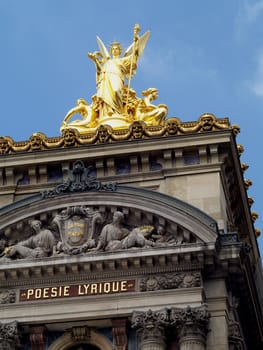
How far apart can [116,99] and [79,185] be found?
6.07m

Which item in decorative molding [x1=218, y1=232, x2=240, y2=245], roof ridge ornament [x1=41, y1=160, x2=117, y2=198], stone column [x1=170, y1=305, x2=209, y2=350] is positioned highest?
roof ridge ornament [x1=41, y1=160, x2=117, y2=198]

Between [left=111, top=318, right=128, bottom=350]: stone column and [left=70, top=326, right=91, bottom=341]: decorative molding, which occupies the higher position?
[left=70, top=326, right=91, bottom=341]: decorative molding

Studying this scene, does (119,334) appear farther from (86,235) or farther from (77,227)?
(77,227)

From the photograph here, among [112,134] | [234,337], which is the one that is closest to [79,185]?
[112,134]

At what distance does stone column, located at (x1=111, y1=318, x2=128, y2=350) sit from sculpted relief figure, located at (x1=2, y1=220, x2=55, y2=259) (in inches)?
127

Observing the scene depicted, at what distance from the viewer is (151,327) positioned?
32.0m

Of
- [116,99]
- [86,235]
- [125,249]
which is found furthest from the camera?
[116,99]

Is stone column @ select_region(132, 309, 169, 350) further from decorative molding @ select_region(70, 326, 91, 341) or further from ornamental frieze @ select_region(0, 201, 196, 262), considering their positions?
ornamental frieze @ select_region(0, 201, 196, 262)

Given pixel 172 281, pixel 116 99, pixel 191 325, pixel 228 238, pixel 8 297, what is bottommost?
pixel 191 325

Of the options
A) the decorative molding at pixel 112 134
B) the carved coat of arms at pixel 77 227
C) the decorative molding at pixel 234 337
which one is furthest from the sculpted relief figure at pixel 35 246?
the decorative molding at pixel 234 337

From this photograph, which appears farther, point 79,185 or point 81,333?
point 79,185

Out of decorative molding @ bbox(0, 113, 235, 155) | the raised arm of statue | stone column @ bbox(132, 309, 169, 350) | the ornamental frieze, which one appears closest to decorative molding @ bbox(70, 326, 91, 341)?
stone column @ bbox(132, 309, 169, 350)

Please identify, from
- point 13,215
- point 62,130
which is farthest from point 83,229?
point 62,130

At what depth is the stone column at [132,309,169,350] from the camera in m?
31.9
